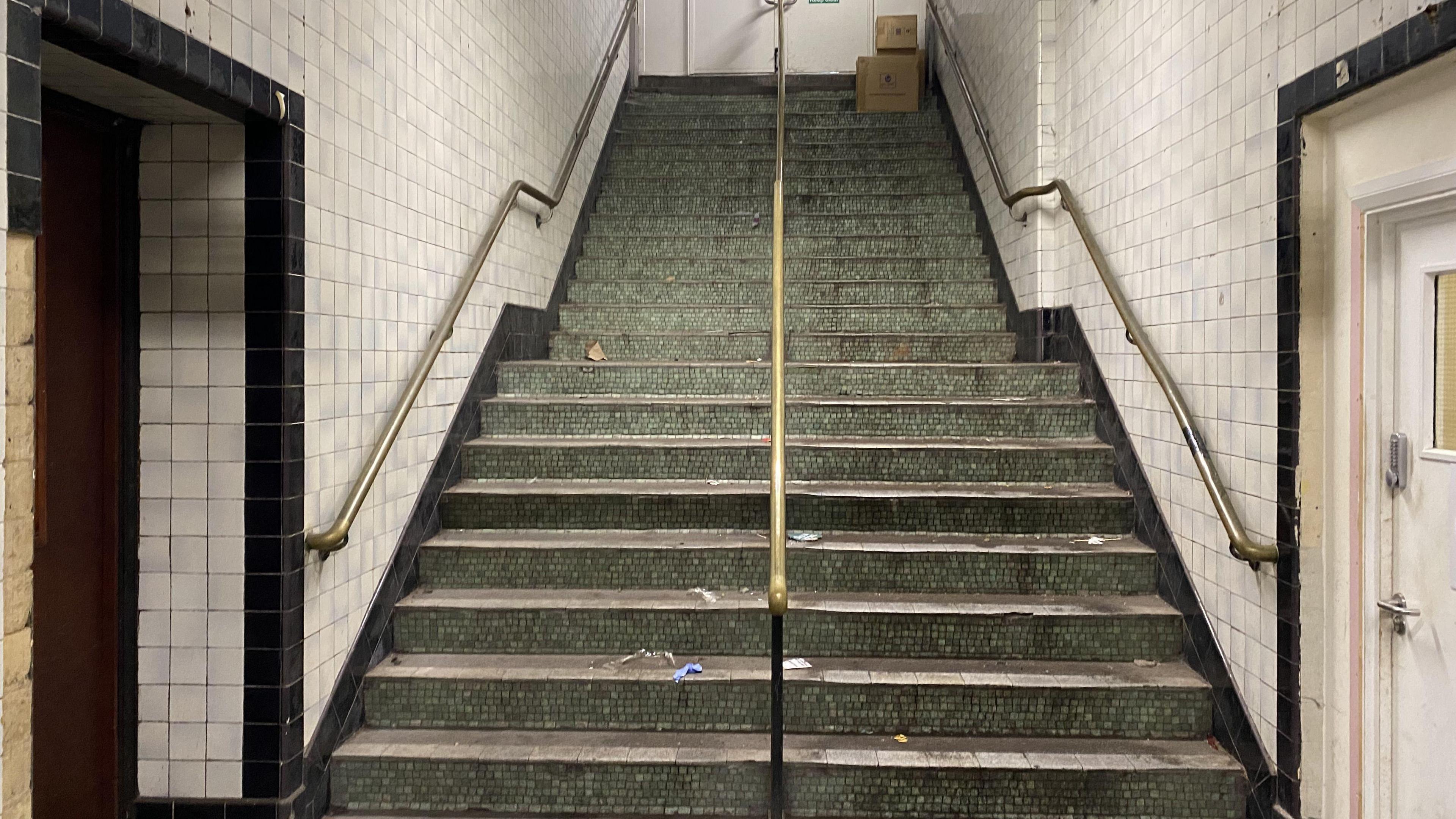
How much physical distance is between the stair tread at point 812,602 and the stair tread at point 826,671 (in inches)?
6.3

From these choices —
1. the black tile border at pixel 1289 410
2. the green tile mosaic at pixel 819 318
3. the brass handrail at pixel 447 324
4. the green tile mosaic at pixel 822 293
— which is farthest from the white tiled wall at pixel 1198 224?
the brass handrail at pixel 447 324

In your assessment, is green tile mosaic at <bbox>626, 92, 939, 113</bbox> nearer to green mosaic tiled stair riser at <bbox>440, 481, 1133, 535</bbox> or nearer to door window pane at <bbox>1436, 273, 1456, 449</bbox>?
green mosaic tiled stair riser at <bbox>440, 481, 1133, 535</bbox>

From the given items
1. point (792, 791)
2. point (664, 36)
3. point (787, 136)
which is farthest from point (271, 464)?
point (664, 36)

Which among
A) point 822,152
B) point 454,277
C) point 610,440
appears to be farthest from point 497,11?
point 822,152

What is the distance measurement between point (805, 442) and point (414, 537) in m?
1.58

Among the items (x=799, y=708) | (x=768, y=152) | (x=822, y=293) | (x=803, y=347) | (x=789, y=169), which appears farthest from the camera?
(x=768, y=152)

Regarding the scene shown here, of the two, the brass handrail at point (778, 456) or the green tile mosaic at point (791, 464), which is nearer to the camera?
the brass handrail at point (778, 456)

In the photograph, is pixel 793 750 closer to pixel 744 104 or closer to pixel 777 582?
pixel 777 582

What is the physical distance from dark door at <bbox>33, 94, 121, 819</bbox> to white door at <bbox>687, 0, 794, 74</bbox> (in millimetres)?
5918

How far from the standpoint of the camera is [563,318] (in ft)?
15.0

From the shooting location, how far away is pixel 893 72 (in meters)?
6.28

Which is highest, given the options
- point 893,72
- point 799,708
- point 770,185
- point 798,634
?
point 893,72

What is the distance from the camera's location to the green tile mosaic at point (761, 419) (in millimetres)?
3625

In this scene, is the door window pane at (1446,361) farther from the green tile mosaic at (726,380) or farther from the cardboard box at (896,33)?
the cardboard box at (896,33)
